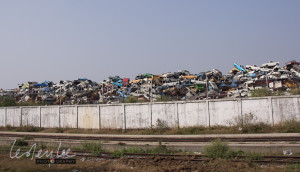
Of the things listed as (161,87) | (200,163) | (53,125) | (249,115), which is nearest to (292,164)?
(200,163)

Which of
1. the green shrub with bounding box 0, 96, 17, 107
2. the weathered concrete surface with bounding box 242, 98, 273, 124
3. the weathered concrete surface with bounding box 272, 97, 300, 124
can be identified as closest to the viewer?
the weathered concrete surface with bounding box 272, 97, 300, 124

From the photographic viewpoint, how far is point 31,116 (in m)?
29.4

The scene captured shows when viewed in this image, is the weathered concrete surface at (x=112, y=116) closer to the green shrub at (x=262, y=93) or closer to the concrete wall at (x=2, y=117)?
the green shrub at (x=262, y=93)

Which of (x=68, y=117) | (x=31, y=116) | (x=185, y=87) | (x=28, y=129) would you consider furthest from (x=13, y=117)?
(x=185, y=87)

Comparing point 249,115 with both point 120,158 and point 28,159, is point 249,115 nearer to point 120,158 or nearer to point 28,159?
point 120,158

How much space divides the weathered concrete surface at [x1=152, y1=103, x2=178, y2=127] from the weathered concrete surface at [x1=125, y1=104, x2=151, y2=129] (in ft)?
1.82

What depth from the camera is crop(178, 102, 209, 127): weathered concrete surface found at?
823 inches

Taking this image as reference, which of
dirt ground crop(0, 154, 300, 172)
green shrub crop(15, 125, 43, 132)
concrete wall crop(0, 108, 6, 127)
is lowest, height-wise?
dirt ground crop(0, 154, 300, 172)

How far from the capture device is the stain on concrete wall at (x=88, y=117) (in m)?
25.1

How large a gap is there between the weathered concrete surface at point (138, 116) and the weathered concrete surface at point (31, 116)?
11.9m

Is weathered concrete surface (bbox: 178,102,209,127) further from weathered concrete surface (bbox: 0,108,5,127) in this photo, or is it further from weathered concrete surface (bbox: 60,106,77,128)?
weathered concrete surface (bbox: 0,108,5,127)

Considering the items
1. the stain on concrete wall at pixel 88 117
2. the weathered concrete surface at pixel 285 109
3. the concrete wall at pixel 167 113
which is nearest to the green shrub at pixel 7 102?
the concrete wall at pixel 167 113

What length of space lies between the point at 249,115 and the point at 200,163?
997 cm

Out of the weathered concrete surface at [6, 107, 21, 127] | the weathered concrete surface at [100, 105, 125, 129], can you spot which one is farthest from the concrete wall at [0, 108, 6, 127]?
the weathered concrete surface at [100, 105, 125, 129]
